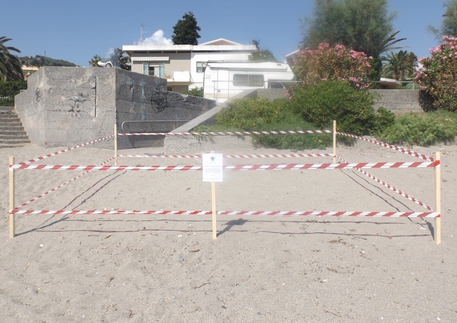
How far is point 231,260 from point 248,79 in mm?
16418

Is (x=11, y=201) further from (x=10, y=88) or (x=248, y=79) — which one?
(x=10, y=88)

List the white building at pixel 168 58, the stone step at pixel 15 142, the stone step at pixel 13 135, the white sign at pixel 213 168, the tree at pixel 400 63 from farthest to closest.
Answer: the tree at pixel 400 63 → the white building at pixel 168 58 → the stone step at pixel 13 135 → the stone step at pixel 15 142 → the white sign at pixel 213 168

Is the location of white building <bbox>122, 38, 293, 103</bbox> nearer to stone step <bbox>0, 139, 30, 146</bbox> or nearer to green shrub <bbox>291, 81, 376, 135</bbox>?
stone step <bbox>0, 139, 30, 146</bbox>

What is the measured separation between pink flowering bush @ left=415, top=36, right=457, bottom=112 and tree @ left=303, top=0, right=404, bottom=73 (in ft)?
22.7

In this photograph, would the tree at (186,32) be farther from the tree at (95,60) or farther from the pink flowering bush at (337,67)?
the pink flowering bush at (337,67)

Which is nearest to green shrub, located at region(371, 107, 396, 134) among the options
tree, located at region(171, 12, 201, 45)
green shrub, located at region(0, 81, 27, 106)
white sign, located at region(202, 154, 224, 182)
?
white sign, located at region(202, 154, 224, 182)

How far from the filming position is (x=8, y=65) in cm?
4009

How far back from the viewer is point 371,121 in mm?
13000

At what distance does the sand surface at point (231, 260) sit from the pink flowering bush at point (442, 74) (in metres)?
7.38

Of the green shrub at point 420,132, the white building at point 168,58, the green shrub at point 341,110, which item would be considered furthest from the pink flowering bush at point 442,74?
the white building at point 168,58

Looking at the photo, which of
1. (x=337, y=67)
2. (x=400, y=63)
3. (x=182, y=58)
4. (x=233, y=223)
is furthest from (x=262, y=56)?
(x=233, y=223)

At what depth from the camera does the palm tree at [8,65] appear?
38688mm

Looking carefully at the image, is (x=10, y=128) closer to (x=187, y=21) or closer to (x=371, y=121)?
(x=371, y=121)

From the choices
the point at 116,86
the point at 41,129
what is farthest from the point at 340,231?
the point at 41,129
